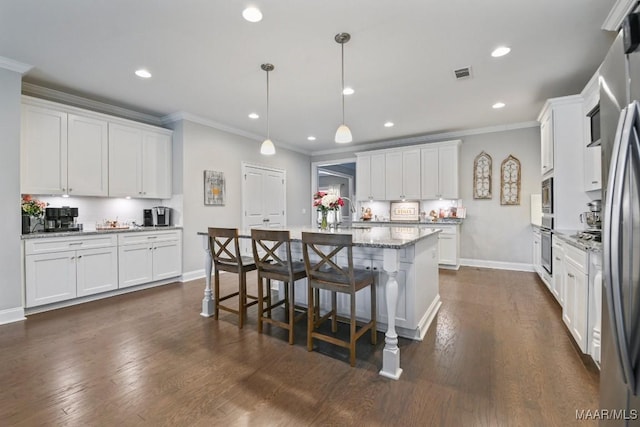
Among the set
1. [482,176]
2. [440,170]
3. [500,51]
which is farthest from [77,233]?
[482,176]

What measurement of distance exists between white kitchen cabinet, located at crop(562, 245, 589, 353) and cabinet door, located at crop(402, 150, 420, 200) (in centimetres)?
349

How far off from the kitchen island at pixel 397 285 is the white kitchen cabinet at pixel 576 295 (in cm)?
114

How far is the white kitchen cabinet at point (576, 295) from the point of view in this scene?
221 centimetres

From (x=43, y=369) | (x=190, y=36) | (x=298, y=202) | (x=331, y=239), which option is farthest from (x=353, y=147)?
(x=43, y=369)

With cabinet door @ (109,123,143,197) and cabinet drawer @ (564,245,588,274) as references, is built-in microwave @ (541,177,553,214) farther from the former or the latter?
cabinet door @ (109,123,143,197)

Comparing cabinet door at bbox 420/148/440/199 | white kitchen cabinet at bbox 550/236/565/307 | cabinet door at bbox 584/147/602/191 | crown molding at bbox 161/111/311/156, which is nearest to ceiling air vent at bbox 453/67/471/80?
cabinet door at bbox 584/147/602/191

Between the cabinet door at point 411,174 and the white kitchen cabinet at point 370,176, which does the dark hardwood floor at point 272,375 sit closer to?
the cabinet door at point 411,174

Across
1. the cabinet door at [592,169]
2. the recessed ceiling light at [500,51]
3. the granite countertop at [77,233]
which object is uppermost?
the recessed ceiling light at [500,51]

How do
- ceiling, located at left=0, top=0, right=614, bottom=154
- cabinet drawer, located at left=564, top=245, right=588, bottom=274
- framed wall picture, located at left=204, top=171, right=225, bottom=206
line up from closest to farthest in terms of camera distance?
cabinet drawer, located at left=564, top=245, right=588, bottom=274 → ceiling, located at left=0, top=0, right=614, bottom=154 → framed wall picture, located at left=204, top=171, right=225, bottom=206

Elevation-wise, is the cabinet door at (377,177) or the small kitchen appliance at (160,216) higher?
the cabinet door at (377,177)

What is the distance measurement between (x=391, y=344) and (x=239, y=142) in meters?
4.83

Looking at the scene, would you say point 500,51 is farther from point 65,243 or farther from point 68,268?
point 68,268

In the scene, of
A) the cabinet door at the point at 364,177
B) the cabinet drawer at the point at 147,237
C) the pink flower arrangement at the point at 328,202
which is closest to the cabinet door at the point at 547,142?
the pink flower arrangement at the point at 328,202

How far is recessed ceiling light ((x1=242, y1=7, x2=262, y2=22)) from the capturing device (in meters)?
2.26
